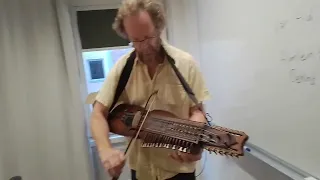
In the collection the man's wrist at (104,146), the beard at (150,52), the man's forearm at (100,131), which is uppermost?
the beard at (150,52)

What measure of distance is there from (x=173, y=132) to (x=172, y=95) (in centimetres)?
26

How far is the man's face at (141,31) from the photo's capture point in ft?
3.81

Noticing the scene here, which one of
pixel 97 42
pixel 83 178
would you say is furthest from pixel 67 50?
pixel 83 178

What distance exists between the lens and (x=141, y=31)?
45.9 inches

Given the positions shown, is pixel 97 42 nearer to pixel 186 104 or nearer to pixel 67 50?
pixel 67 50

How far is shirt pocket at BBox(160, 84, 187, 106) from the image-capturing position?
1292 millimetres

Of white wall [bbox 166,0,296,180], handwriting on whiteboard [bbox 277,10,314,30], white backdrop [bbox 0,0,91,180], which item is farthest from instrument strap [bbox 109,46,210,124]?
white backdrop [bbox 0,0,91,180]

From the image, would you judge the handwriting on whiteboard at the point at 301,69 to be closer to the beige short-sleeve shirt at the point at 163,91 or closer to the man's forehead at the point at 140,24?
the beige short-sleeve shirt at the point at 163,91

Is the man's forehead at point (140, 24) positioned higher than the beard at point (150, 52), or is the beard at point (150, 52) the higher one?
the man's forehead at point (140, 24)

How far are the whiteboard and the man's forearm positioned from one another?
62 cm

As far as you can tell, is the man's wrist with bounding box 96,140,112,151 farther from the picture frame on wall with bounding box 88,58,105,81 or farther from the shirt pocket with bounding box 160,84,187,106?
the picture frame on wall with bounding box 88,58,105,81

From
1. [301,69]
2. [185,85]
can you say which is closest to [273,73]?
[301,69]

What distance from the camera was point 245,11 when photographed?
156 centimetres

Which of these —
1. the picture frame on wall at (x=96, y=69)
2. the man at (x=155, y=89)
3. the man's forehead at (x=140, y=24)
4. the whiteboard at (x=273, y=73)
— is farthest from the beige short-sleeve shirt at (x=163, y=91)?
the picture frame on wall at (x=96, y=69)
